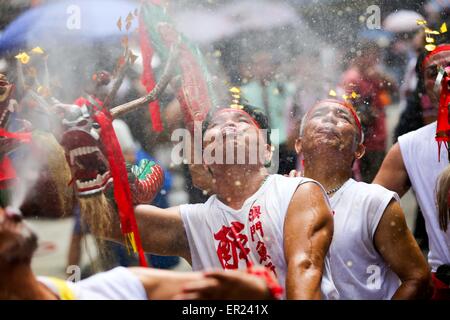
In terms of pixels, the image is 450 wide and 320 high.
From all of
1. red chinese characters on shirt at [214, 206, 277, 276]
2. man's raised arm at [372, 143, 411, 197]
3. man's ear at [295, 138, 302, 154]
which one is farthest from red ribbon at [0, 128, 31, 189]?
man's raised arm at [372, 143, 411, 197]

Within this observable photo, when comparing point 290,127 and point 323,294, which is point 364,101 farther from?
point 323,294

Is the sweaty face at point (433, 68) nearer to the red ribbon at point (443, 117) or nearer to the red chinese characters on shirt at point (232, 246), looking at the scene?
the red ribbon at point (443, 117)

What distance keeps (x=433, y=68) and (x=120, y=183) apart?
145cm

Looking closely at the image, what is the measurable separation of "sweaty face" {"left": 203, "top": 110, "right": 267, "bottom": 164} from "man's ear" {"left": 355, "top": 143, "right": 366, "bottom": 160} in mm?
410

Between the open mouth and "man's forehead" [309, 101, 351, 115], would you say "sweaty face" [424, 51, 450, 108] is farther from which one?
the open mouth

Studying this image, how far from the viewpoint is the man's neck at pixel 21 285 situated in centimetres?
205

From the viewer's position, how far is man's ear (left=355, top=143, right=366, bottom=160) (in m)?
3.15

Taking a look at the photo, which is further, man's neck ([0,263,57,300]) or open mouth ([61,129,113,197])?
open mouth ([61,129,113,197])

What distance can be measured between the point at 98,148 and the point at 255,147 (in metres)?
0.68

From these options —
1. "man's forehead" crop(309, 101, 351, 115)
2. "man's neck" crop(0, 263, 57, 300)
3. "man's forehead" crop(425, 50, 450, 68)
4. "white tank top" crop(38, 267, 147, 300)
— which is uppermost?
"man's forehead" crop(425, 50, 450, 68)

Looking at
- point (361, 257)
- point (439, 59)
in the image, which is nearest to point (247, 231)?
point (361, 257)

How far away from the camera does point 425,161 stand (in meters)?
3.15

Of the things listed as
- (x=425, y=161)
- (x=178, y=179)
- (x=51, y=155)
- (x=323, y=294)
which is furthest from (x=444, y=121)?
(x=51, y=155)

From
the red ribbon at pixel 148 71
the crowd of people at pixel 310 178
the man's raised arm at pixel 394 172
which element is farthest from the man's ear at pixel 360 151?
the red ribbon at pixel 148 71
